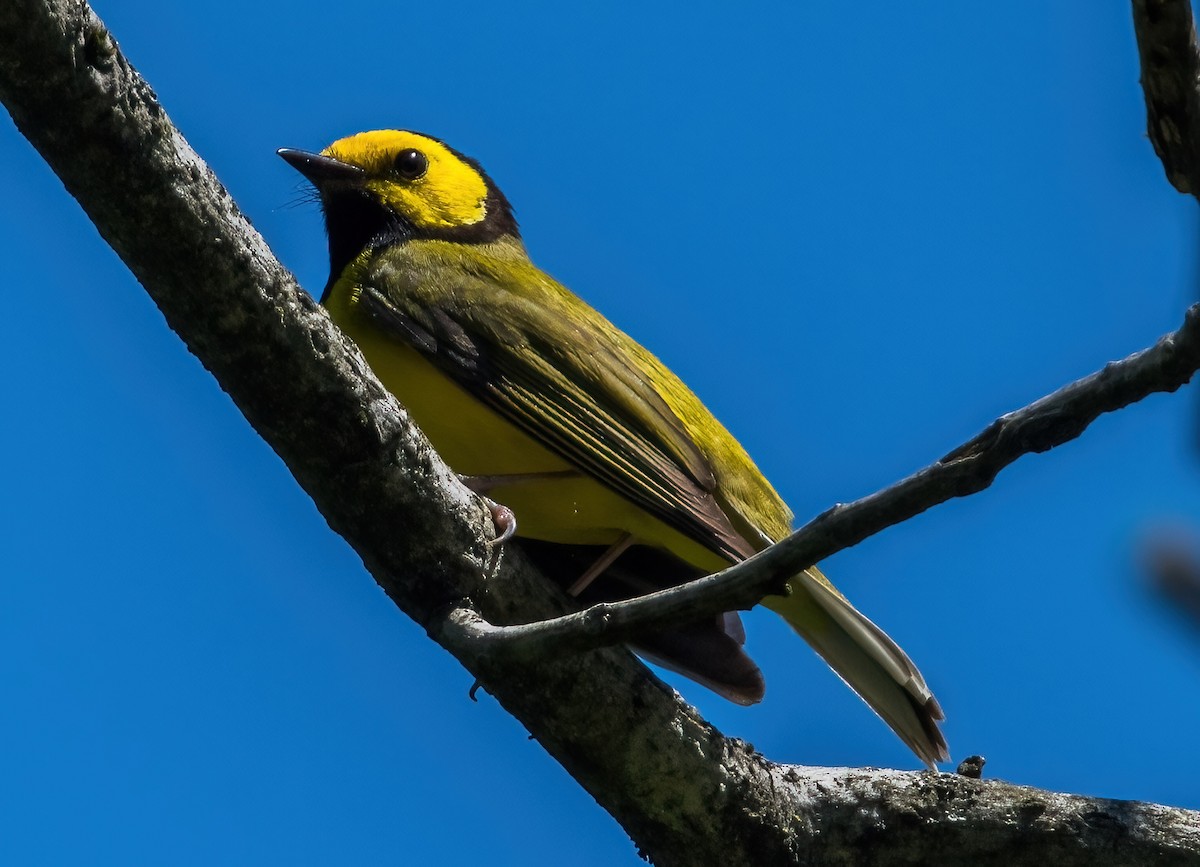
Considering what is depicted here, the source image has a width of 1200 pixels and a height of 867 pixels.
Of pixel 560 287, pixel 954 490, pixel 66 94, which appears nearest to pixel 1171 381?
pixel 954 490

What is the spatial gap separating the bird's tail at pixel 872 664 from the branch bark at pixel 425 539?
717 millimetres

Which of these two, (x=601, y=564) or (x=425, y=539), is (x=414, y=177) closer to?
(x=601, y=564)

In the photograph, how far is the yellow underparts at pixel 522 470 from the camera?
491 centimetres

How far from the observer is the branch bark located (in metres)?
3.33

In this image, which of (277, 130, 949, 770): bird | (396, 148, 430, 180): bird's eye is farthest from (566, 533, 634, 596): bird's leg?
(396, 148, 430, 180): bird's eye

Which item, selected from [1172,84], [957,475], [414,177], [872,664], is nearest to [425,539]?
[957,475]

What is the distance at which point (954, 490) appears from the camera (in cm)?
255

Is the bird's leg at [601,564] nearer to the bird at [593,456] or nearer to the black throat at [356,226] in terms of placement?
the bird at [593,456]

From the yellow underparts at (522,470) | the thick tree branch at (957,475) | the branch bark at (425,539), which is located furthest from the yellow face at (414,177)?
the thick tree branch at (957,475)

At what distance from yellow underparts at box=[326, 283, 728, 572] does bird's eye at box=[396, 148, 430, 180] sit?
1.66m

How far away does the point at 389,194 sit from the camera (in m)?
6.36

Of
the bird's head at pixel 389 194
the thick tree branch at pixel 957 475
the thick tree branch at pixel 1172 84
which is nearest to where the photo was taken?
the thick tree branch at pixel 1172 84

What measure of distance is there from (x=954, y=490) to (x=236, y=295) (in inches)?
72.3

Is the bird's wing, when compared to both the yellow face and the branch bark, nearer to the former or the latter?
the branch bark
